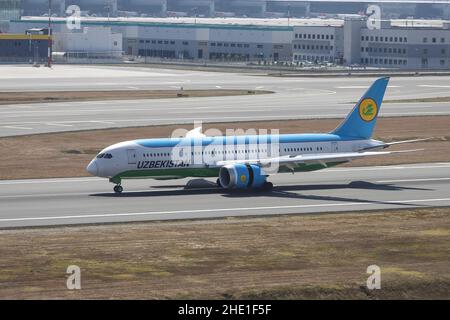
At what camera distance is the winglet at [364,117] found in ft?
252

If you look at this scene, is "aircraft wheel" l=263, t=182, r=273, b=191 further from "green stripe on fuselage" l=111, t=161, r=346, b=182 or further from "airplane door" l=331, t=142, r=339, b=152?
"airplane door" l=331, t=142, r=339, b=152

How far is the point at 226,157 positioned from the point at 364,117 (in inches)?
447

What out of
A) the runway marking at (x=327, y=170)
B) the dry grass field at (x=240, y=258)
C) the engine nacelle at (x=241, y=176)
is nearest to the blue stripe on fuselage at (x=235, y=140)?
the engine nacelle at (x=241, y=176)

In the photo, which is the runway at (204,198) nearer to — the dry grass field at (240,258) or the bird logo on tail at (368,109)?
the dry grass field at (240,258)

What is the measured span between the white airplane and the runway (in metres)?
1.24

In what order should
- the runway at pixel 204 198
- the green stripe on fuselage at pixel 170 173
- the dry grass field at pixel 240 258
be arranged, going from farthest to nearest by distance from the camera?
the green stripe on fuselage at pixel 170 173
the runway at pixel 204 198
the dry grass field at pixel 240 258

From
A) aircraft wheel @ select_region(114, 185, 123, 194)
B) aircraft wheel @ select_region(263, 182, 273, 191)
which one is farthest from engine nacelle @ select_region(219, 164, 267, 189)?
aircraft wheel @ select_region(114, 185, 123, 194)

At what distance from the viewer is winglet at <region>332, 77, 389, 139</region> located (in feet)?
252

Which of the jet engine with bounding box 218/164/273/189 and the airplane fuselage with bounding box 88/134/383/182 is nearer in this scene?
the airplane fuselage with bounding box 88/134/383/182

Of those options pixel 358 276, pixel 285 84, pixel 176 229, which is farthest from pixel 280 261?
pixel 285 84

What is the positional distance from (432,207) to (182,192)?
53.3 ft

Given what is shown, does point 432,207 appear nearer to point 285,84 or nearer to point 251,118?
point 251,118

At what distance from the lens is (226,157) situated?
7219cm

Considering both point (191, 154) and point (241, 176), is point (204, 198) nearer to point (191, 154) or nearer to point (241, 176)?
point (241, 176)
